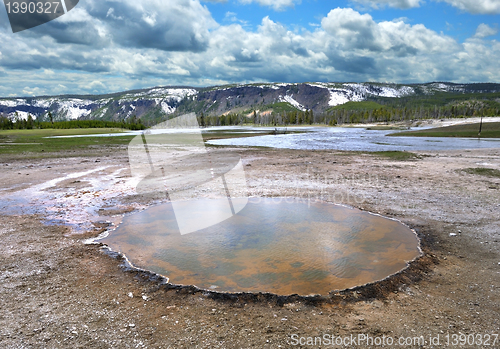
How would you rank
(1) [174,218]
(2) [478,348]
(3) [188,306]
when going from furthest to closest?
(1) [174,218] < (3) [188,306] < (2) [478,348]

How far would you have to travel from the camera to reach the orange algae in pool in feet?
23.4

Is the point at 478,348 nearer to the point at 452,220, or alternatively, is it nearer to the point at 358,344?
the point at 358,344

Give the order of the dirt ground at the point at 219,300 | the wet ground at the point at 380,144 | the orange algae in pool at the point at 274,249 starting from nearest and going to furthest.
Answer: the dirt ground at the point at 219,300
the orange algae in pool at the point at 274,249
the wet ground at the point at 380,144

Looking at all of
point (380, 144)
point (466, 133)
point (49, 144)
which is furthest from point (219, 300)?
point (466, 133)

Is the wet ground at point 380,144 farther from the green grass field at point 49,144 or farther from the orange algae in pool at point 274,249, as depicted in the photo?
the orange algae in pool at point 274,249

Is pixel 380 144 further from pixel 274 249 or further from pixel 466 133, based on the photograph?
pixel 274 249

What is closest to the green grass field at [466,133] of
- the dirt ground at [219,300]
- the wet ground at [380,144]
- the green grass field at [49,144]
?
the wet ground at [380,144]

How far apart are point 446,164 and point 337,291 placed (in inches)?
898

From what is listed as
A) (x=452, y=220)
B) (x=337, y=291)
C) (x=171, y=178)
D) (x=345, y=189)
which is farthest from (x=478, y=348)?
(x=171, y=178)

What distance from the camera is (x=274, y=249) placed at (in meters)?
8.78

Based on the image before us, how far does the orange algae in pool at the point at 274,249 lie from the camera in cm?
712

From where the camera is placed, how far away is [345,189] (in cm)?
1617

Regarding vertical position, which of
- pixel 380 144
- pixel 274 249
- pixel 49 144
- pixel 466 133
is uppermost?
pixel 466 133

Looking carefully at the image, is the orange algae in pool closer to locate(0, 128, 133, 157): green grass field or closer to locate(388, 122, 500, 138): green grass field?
locate(0, 128, 133, 157): green grass field
